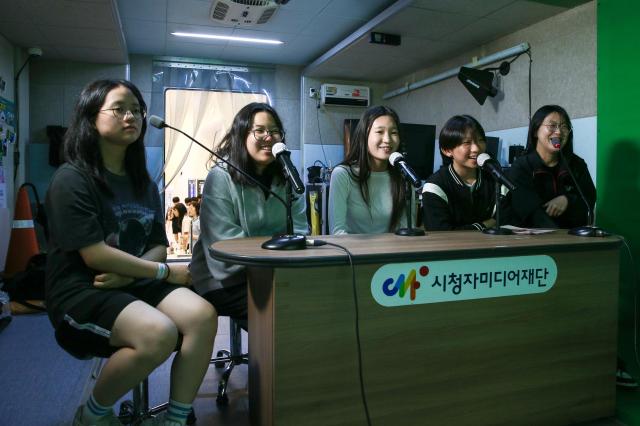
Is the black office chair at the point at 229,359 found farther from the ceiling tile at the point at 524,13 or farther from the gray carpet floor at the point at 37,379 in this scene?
the ceiling tile at the point at 524,13

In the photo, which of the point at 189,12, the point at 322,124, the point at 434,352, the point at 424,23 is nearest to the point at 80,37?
the point at 189,12

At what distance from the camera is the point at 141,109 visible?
157 cm

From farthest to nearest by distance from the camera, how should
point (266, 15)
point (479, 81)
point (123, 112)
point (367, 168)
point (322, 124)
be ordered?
point (322, 124), point (479, 81), point (266, 15), point (367, 168), point (123, 112)

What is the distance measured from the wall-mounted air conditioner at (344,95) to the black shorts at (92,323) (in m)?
4.72

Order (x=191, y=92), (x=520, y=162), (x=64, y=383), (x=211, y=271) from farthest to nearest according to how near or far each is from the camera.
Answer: (x=191, y=92) → (x=520, y=162) → (x=64, y=383) → (x=211, y=271)

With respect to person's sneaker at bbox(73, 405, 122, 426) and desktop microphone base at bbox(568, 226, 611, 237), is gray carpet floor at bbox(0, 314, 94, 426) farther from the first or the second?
desktop microphone base at bbox(568, 226, 611, 237)

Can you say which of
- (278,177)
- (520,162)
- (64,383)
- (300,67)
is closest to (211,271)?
(278,177)

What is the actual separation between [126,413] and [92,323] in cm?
53

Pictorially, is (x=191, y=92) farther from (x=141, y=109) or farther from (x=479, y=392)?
(x=479, y=392)

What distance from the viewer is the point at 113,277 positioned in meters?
1.37

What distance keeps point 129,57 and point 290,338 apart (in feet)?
16.3

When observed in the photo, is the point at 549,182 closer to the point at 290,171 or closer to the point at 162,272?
the point at 290,171

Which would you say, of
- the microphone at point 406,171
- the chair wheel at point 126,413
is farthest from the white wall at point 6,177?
the microphone at point 406,171

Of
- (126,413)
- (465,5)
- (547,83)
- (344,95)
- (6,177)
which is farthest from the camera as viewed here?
(344,95)
